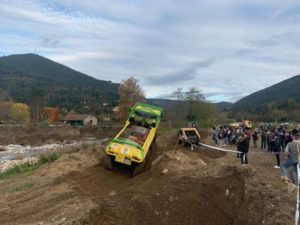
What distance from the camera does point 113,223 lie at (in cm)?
814

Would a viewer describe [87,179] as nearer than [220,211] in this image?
No

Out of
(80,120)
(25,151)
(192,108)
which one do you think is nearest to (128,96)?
(192,108)

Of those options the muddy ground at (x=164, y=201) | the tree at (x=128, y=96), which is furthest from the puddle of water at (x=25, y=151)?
the tree at (x=128, y=96)

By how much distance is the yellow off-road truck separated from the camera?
14.1m

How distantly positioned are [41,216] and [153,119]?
9.89 meters

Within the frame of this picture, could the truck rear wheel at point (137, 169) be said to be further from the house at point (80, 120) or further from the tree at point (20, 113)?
the house at point (80, 120)

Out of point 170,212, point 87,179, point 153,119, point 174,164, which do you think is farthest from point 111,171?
point 170,212

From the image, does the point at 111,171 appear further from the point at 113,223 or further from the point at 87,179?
the point at 113,223

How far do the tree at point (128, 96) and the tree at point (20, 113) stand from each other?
29.1 m

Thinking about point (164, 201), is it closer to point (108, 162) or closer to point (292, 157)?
point (292, 157)

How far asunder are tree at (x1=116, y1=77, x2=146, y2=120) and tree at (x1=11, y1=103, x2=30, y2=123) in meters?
29.1

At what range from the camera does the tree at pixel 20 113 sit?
347 ft

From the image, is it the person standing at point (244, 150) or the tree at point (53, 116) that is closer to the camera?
the person standing at point (244, 150)

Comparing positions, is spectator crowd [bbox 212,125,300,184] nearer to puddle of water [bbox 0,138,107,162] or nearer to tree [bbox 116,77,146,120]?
puddle of water [bbox 0,138,107,162]
